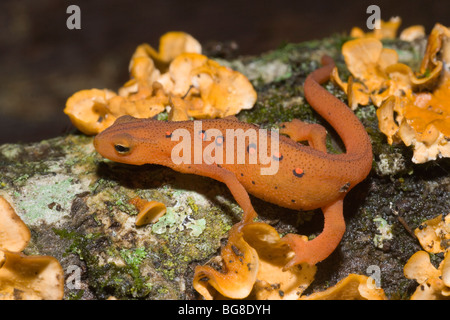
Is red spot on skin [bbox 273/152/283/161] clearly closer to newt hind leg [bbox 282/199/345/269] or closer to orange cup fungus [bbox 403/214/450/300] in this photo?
newt hind leg [bbox 282/199/345/269]

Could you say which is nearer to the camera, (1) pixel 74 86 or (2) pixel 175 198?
(2) pixel 175 198

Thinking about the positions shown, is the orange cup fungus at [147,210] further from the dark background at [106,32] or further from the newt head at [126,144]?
the dark background at [106,32]

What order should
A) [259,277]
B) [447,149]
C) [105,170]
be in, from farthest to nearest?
[105,170] → [447,149] → [259,277]

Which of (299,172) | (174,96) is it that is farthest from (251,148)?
(174,96)

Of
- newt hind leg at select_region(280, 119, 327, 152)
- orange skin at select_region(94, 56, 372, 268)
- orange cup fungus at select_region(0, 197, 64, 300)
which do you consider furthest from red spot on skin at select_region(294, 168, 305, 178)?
orange cup fungus at select_region(0, 197, 64, 300)
